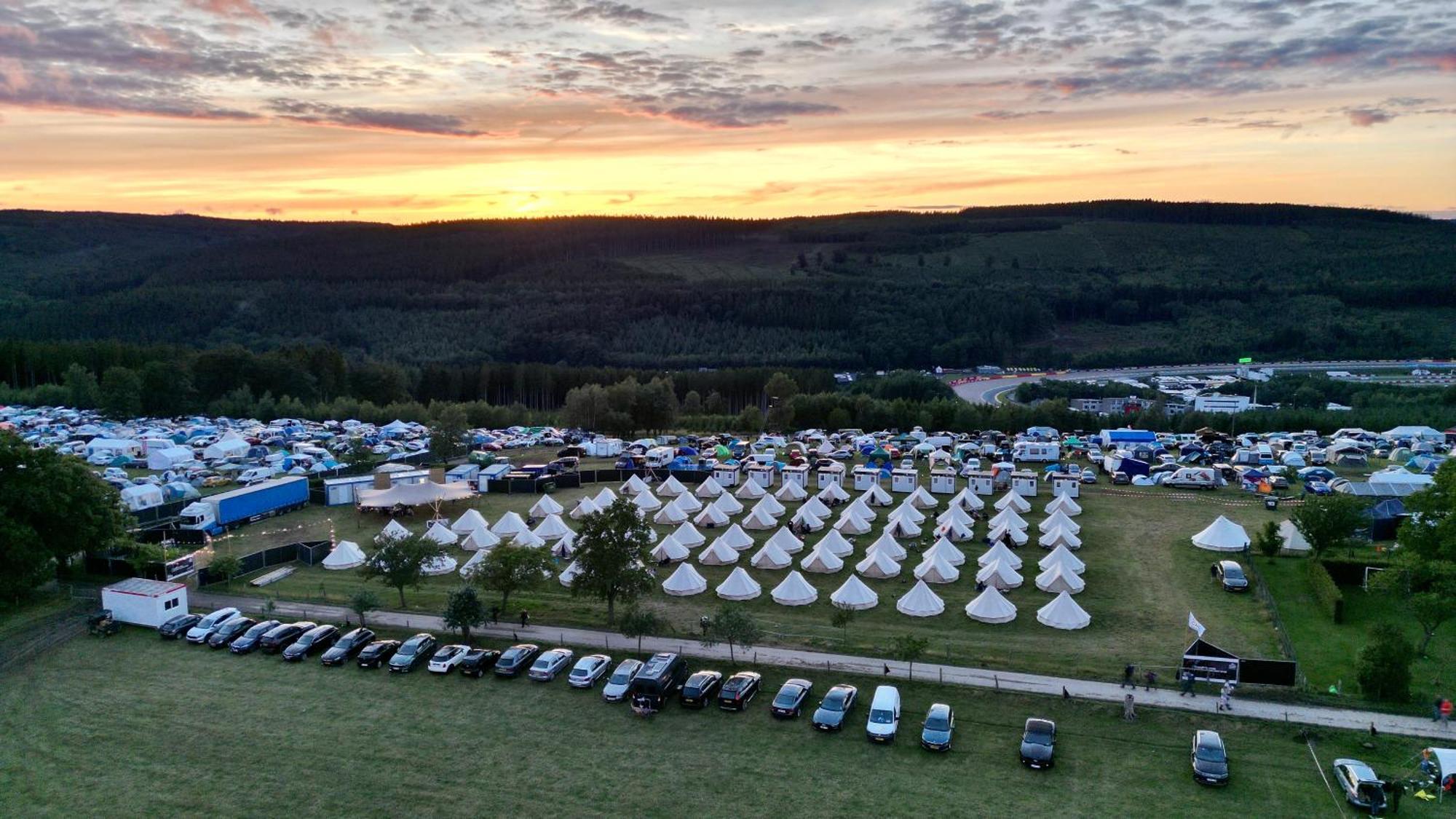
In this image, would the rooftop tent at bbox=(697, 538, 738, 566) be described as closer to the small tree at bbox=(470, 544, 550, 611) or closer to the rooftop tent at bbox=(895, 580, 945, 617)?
the rooftop tent at bbox=(895, 580, 945, 617)

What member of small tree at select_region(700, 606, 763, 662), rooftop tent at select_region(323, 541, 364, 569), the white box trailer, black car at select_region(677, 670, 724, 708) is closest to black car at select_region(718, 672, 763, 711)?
black car at select_region(677, 670, 724, 708)

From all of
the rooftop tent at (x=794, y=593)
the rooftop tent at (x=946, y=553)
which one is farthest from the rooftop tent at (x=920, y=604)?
the rooftop tent at (x=946, y=553)

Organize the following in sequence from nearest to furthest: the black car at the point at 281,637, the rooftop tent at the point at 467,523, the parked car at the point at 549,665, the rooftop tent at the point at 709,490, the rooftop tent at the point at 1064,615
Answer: the parked car at the point at 549,665, the black car at the point at 281,637, the rooftop tent at the point at 1064,615, the rooftop tent at the point at 467,523, the rooftop tent at the point at 709,490

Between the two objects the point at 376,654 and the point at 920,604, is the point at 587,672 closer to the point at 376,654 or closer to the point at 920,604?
the point at 376,654

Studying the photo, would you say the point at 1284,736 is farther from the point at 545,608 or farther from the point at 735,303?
the point at 735,303

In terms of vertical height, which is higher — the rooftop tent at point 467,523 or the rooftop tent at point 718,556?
the rooftop tent at point 718,556

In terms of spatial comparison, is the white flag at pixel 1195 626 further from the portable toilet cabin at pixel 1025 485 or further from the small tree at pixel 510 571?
the portable toilet cabin at pixel 1025 485

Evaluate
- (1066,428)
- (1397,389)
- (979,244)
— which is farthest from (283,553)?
(979,244)
